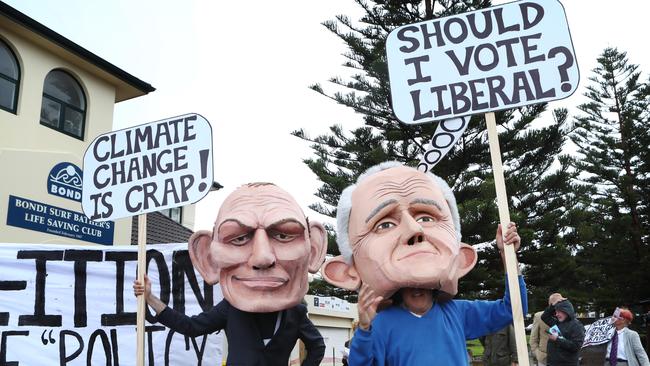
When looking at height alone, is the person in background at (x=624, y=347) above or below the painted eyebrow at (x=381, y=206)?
below

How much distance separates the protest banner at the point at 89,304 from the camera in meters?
4.37

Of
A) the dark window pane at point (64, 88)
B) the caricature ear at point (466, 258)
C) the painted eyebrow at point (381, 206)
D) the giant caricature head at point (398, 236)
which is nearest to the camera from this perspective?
the giant caricature head at point (398, 236)

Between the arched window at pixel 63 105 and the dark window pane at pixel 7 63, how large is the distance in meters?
0.70

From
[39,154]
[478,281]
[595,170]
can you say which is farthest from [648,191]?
[39,154]

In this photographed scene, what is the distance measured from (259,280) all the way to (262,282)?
0.02 m

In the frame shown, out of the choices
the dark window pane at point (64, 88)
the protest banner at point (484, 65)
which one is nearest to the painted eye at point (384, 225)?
the protest banner at point (484, 65)

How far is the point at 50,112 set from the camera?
1131cm

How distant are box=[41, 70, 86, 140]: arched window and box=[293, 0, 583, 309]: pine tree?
4416mm

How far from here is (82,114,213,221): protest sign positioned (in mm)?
3945

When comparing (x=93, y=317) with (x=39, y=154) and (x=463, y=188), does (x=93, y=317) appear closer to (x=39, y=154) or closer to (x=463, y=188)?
(x=39, y=154)

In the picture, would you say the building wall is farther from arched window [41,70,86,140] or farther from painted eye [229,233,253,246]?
painted eye [229,233,253,246]

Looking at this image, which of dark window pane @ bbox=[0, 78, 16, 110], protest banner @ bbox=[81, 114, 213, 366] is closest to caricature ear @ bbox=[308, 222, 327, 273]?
protest banner @ bbox=[81, 114, 213, 366]

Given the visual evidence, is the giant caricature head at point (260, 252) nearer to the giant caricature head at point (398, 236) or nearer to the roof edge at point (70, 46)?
the giant caricature head at point (398, 236)

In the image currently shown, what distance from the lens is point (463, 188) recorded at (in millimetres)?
12336
